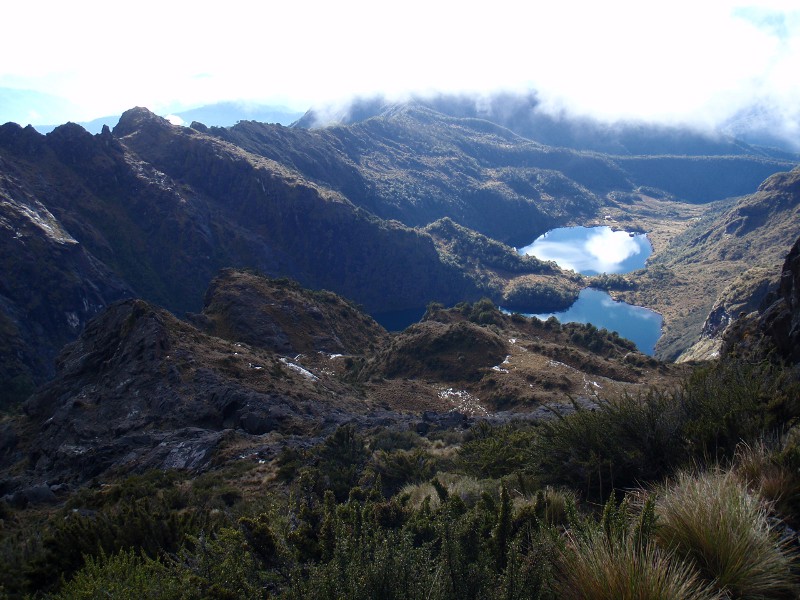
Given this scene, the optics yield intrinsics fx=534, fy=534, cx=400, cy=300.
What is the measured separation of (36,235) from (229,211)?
38.6 meters

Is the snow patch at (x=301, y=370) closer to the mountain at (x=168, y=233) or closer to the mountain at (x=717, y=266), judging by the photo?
the mountain at (x=168, y=233)

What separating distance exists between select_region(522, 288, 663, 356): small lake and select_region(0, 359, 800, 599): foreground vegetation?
84.6 meters

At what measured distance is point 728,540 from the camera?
12.0 feet

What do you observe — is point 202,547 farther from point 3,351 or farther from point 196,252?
point 196,252

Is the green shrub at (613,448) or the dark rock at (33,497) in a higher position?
the green shrub at (613,448)

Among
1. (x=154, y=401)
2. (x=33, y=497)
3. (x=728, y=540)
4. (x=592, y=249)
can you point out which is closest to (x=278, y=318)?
(x=154, y=401)

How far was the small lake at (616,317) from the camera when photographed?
9181 cm

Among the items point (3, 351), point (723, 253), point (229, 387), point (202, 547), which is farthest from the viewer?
point (723, 253)

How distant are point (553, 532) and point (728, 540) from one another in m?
1.16

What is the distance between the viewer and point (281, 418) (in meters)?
20.7

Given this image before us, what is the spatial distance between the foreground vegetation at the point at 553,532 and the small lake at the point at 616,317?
84.6 meters

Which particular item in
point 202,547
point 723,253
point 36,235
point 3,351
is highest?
point 36,235

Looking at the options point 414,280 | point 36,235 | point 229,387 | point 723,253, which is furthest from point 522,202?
point 229,387

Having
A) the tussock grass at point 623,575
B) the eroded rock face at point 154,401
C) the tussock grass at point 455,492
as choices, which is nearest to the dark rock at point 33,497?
the eroded rock face at point 154,401
